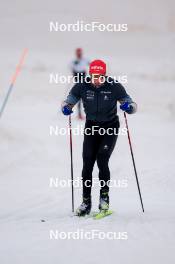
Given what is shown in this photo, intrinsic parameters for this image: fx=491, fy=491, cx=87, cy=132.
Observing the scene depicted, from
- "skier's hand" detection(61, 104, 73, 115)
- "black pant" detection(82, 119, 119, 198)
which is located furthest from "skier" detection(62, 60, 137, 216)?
"skier's hand" detection(61, 104, 73, 115)

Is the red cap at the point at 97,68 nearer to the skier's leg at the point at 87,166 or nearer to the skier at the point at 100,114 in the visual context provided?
the skier at the point at 100,114

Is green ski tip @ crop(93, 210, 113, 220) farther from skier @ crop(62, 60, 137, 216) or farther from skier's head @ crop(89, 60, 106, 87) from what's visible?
skier's head @ crop(89, 60, 106, 87)

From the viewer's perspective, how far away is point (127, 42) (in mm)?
70375

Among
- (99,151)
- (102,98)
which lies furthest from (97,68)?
(99,151)

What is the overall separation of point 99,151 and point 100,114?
52cm

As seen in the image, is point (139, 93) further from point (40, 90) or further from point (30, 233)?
point (30, 233)

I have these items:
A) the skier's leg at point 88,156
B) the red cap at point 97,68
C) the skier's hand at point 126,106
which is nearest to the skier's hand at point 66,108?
the skier's leg at point 88,156

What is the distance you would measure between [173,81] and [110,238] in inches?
880

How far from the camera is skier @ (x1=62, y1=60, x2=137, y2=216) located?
22.6ft

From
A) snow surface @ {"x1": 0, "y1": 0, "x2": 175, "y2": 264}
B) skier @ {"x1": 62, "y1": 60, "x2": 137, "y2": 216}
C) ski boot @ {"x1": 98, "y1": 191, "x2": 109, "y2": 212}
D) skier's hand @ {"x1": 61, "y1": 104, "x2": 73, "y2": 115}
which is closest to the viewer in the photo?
snow surface @ {"x1": 0, "y1": 0, "x2": 175, "y2": 264}

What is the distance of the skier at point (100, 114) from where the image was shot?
22.6 feet

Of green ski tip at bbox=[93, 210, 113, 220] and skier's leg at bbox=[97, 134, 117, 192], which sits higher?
skier's leg at bbox=[97, 134, 117, 192]

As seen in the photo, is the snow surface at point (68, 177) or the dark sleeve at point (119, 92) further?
the dark sleeve at point (119, 92)

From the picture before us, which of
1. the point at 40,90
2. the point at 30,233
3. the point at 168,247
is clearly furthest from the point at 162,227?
the point at 40,90
